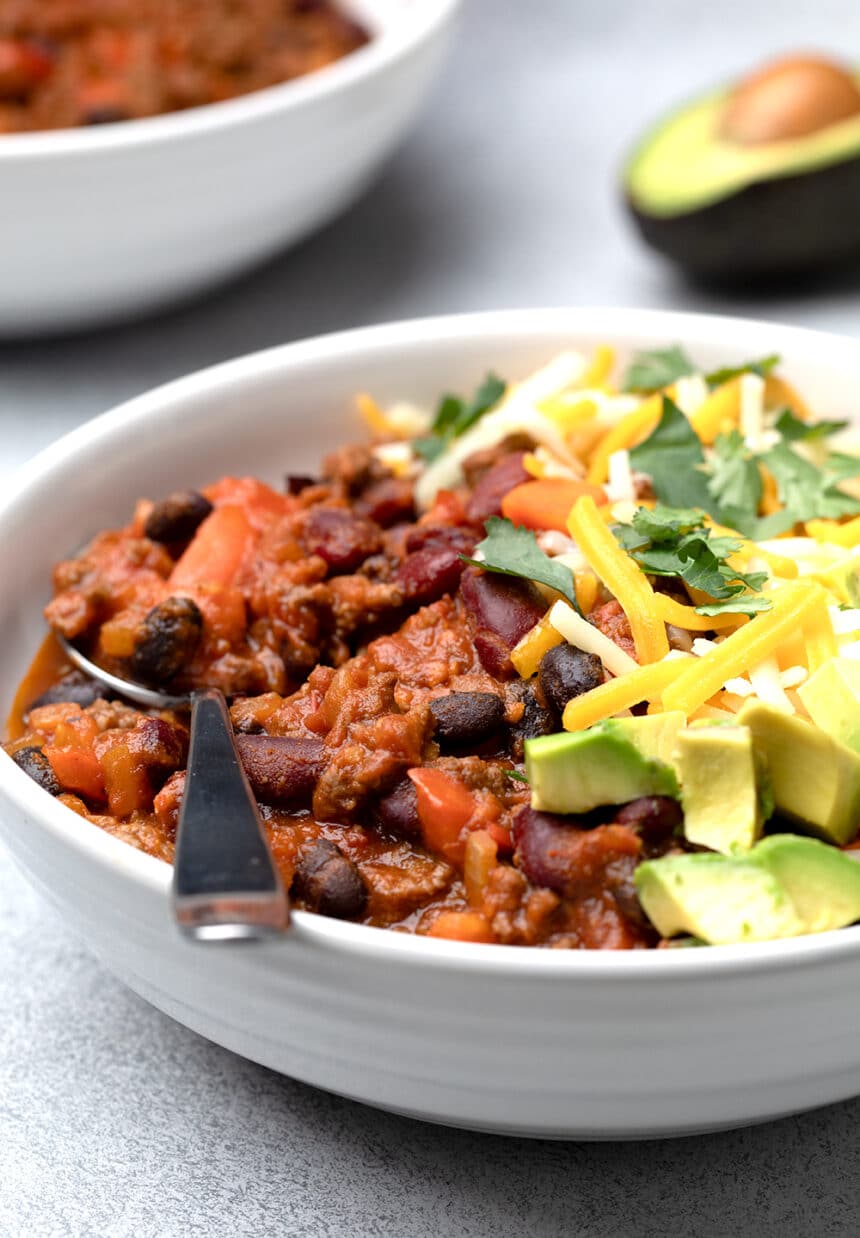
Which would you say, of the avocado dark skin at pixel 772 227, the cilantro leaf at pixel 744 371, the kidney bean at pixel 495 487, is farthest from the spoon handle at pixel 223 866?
the avocado dark skin at pixel 772 227

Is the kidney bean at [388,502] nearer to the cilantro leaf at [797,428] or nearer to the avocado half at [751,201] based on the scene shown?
the cilantro leaf at [797,428]

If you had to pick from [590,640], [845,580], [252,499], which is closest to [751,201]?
[252,499]

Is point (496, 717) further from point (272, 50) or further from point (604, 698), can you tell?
point (272, 50)

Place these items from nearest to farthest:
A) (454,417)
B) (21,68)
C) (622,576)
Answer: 1. (622,576)
2. (454,417)
3. (21,68)

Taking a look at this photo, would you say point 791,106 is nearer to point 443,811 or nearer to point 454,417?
point 454,417

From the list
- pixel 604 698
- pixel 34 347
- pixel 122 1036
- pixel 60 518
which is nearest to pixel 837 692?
pixel 604 698

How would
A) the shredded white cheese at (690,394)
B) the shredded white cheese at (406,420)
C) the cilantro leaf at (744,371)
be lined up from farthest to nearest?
the shredded white cheese at (406,420)
the cilantro leaf at (744,371)
the shredded white cheese at (690,394)
